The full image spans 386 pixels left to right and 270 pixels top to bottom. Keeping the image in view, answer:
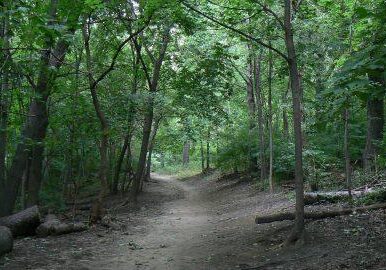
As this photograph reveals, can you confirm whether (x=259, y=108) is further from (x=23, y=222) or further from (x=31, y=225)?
(x=23, y=222)

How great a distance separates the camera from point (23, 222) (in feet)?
34.6

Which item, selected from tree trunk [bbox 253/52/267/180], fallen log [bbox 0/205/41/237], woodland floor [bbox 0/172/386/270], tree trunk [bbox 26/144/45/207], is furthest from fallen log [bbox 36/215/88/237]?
tree trunk [bbox 253/52/267/180]

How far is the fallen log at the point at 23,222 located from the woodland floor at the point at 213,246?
2.08ft

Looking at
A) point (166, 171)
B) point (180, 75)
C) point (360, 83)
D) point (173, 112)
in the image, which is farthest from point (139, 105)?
point (166, 171)

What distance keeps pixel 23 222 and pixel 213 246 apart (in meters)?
4.99

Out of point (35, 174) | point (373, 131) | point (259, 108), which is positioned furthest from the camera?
point (259, 108)

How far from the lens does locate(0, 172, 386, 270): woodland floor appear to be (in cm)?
661

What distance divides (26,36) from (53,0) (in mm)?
5461

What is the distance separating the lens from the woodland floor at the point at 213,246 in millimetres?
6613

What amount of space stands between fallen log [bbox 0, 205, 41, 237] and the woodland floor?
0.63 meters

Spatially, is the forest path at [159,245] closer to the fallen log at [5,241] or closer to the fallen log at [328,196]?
the fallen log at [5,241]

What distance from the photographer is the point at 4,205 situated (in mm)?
11914

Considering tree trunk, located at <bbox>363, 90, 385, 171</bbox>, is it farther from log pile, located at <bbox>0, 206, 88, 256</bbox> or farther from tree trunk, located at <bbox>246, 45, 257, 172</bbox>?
log pile, located at <bbox>0, 206, 88, 256</bbox>

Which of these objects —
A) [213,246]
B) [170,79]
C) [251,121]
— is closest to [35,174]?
[213,246]
